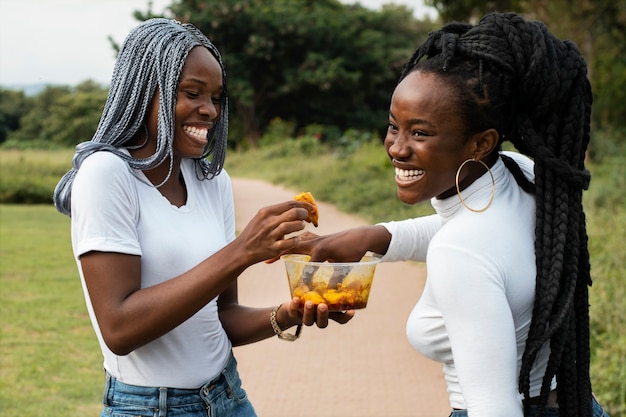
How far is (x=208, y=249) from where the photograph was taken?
2.37m

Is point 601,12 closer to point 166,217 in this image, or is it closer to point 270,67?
point 166,217

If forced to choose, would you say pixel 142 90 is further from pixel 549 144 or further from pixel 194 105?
pixel 549 144

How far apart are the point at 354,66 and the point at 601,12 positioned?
1753 cm

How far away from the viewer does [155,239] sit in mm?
2258

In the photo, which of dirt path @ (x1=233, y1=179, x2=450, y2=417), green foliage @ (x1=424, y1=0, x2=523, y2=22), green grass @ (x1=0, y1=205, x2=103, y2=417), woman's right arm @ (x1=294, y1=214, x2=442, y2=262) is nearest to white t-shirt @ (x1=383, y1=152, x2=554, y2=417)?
woman's right arm @ (x1=294, y1=214, x2=442, y2=262)

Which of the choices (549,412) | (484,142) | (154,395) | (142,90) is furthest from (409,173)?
(154,395)

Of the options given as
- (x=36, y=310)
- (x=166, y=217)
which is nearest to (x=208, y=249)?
(x=166, y=217)

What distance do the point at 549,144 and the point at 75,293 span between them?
810cm

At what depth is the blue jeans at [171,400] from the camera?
2.28 metres

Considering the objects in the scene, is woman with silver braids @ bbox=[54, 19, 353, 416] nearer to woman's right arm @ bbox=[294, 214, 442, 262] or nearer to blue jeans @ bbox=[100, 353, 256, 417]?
blue jeans @ bbox=[100, 353, 256, 417]

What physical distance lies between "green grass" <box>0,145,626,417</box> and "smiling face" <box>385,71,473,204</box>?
10.8 ft

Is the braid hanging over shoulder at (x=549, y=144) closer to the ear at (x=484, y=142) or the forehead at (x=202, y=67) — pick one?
the ear at (x=484, y=142)

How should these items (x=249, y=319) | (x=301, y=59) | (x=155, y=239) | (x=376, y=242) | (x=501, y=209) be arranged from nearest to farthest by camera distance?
(x=501, y=209), (x=155, y=239), (x=376, y=242), (x=249, y=319), (x=301, y=59)

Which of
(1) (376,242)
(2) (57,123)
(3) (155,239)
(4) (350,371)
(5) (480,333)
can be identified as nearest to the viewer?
(5) (480,333)
